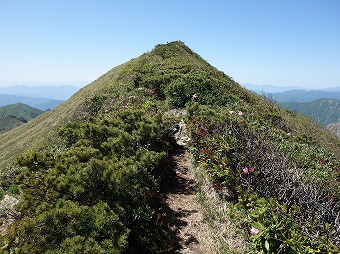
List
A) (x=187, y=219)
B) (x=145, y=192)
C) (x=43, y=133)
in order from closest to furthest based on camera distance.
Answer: (x=145, y=192) → (x=187, y=219) → (x=43, y=133)

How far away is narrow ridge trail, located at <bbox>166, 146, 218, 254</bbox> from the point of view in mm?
5985

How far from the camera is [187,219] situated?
6.93 meters

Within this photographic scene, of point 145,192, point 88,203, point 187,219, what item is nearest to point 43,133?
point 187,219

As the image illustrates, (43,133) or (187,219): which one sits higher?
(187,219)

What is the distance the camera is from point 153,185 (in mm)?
6801

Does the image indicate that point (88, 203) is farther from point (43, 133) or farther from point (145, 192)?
point (43, 133)

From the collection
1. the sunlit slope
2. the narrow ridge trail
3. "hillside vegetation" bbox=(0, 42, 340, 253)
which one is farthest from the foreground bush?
the sunlit slope

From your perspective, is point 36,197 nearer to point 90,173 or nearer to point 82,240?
point 90,173

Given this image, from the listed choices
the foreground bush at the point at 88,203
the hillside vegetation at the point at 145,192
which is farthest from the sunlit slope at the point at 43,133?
the foreground bush at the point at 88,203

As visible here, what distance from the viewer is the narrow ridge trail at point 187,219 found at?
19.6ft

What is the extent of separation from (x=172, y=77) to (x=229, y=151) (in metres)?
11.9

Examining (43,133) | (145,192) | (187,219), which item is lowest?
(43,133)

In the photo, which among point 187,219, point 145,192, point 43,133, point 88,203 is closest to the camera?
point 88,203

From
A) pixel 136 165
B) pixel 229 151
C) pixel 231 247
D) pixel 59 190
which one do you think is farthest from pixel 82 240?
pixel 229 151
